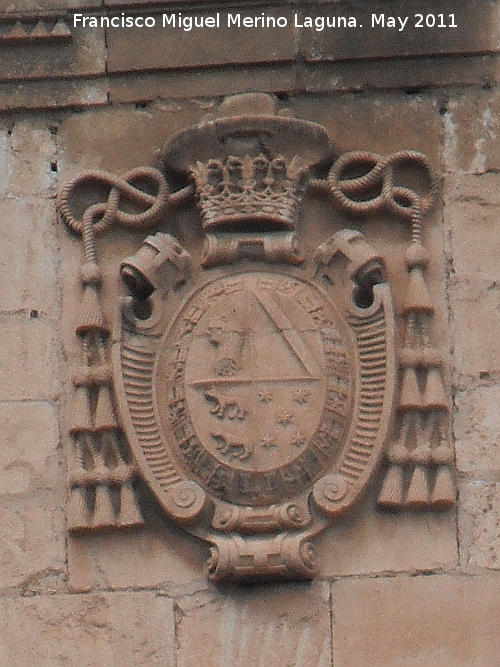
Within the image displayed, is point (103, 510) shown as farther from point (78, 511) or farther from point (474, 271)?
point (474, 271)

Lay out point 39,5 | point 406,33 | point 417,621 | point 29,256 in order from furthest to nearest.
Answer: point 39,5, point 406,33, point 29,256, point 417,621

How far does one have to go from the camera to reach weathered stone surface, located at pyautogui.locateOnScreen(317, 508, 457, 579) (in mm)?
6859

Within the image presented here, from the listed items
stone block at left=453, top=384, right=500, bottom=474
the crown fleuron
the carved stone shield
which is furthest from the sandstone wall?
the crown fleuron

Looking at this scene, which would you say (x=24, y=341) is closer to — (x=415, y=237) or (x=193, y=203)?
(x=193, y=203)

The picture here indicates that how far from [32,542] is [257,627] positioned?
76 cm

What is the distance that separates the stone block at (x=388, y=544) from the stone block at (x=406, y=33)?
1.55 metres

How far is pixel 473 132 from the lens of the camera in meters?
7.35

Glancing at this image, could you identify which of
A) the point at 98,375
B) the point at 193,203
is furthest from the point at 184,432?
the point at 193,203

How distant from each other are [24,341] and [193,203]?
707 millimetres

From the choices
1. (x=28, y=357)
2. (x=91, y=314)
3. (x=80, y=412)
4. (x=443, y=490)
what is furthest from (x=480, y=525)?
(x=28, y=357)

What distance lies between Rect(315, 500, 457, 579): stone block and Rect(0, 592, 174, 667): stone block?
0.54 metres

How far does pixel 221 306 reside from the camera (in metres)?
7.08

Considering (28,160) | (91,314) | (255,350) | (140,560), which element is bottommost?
(140,560)

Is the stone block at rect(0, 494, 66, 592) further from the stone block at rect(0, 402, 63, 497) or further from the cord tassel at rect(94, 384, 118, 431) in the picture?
the cord tassel at rect(94, 384, 118, 431)
